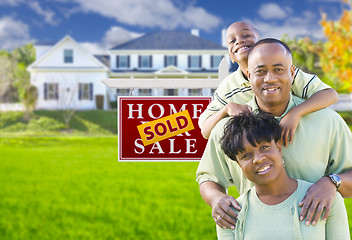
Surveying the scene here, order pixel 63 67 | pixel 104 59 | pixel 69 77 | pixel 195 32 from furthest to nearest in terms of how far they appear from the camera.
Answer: pixel 104 59
pixel 195 32
pixel 63 67
pixel 69 77

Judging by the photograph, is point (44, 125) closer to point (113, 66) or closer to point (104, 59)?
point (113, 66)

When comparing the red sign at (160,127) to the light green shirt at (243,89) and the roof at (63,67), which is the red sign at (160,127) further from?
the roof at (63,67)

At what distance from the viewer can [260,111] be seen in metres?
2.36

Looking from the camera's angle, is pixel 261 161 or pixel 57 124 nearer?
pixel 261 161

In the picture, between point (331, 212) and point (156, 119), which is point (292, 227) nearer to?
point (331, 212)

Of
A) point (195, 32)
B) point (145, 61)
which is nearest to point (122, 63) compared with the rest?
point (145, 61)

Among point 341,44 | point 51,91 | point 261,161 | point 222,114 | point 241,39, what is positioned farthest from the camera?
point 51,91

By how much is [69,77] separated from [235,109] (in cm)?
2804

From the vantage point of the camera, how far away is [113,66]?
100 ft

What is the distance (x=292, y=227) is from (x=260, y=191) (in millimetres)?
239

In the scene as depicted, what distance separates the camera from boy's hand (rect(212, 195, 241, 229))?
2.33 m

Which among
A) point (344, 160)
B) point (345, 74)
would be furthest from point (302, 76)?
point (345, 74)

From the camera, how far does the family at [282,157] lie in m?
2.22

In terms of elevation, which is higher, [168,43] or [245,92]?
[168,43]
